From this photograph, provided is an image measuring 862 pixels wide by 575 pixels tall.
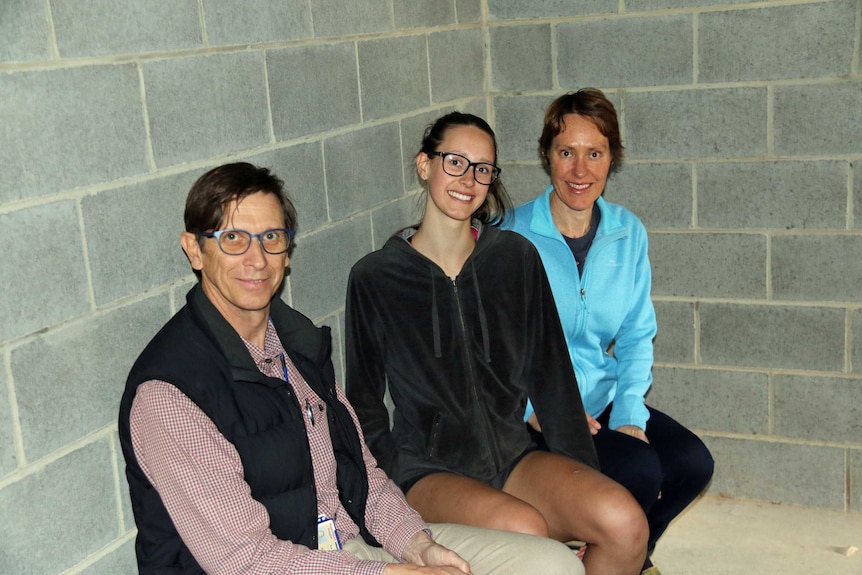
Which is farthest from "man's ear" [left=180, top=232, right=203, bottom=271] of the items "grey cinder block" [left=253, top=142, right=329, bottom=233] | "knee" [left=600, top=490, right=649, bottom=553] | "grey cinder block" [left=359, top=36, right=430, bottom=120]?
"knee" [left=600, top=490, right=649, bottom=553]

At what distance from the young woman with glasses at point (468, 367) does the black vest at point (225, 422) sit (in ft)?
1.80

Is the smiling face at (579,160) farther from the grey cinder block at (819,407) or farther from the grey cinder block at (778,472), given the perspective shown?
the grey cinder block at (778,472)

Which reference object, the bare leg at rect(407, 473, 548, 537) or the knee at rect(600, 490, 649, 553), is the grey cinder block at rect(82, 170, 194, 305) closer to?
the bare leg at rect(407, 473, 548, 537)

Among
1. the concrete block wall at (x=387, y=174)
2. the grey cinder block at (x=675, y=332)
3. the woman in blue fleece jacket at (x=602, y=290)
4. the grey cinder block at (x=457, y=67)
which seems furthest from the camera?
the grey cinder block at (x=675, y=332)

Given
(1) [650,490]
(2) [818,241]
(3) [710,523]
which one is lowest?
(3) [710,523]

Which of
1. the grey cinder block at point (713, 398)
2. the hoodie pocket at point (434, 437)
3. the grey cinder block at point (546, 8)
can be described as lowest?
the grey cinder block at point (713, 398)

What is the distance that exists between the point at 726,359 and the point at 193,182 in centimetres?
207

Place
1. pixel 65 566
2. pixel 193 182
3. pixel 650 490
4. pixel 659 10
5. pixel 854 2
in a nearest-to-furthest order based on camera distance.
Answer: pixel 65 566, pixel 193 182, pixel 650 490, pixel 854 2, pixel 659 10

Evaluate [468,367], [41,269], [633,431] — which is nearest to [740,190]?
[633,431]

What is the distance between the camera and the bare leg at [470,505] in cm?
238

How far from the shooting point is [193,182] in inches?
87.4

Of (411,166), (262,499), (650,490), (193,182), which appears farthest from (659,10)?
(262,499)

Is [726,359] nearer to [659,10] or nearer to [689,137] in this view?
[689,137]

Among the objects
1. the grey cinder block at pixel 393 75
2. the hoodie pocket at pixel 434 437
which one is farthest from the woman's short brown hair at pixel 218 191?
the grey cinder block at pixel 393 75
